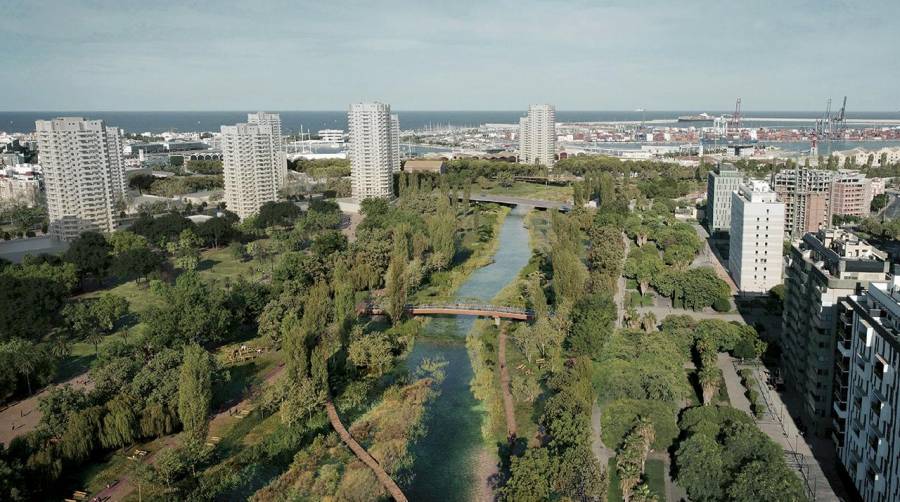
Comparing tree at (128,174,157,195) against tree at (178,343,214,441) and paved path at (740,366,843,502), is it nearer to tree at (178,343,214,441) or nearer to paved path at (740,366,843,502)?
tree at (178,343,214,441)

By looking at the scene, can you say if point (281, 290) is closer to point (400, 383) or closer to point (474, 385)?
point (400, 383)

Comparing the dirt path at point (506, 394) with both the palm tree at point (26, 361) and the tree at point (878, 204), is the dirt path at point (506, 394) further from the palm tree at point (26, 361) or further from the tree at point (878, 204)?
the tree at point (878, 204)

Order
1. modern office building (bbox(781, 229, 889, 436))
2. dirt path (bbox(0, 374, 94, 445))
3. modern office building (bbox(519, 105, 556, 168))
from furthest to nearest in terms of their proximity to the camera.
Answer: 1. modern office building (bbox(519, 105, 556, 168))
2. dirt path (bbox(0, 374, 94, 445))
3. modern office building (bbox(781, 229, 889, 436))

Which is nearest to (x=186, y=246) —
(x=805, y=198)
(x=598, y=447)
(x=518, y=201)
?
(x=598, y=447)

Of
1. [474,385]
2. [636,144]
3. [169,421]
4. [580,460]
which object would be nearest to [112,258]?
[169,421]

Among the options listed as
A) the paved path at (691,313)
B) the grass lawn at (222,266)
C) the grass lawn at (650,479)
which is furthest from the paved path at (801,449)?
the grass lawn at (222,266)

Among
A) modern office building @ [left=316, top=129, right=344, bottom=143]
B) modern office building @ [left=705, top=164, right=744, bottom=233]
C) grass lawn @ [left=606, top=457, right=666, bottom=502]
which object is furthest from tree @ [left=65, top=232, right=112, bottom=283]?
modern office building @ [left=316, top=129, right=344, bottom=143]

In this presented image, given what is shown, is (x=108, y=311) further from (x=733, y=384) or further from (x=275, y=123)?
(x=275, y=123)
